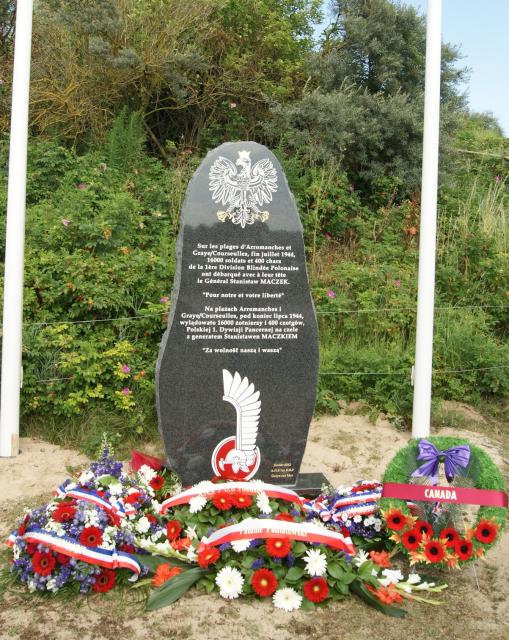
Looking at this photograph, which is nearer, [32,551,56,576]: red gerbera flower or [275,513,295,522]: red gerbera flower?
[32,551,56,576]: red gerbera flower

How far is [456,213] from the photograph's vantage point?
833 centimetres

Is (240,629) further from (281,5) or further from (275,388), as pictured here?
(281,5)

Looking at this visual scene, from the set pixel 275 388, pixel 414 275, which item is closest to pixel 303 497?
pixel 275 388

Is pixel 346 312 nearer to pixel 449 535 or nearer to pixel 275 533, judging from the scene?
pixel 449 535

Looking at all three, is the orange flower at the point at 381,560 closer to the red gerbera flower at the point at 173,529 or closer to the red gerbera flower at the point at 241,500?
the red gerbera flower at the point at 241,500

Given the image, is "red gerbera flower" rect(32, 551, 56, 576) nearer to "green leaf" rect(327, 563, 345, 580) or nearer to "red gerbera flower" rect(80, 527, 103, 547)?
"red gerbera flower" rect(80, 527, 103, 547)

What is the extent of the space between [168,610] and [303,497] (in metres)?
1.25

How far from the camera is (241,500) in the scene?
11.1ft

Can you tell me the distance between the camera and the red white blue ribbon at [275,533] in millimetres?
3092

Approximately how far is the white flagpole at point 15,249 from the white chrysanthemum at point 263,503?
6.67 feet

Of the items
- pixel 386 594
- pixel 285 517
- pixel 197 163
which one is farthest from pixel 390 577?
pixel 197 163

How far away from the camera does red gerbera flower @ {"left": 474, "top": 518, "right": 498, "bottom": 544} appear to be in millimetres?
3160

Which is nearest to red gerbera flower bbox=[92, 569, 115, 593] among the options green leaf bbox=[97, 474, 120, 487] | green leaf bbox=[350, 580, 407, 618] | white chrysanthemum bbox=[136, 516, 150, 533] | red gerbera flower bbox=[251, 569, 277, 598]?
white chrysanthemum bbox=[136, 516, 150, 533]

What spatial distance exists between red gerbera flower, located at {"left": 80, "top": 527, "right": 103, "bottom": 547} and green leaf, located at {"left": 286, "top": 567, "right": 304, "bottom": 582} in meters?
0.87
